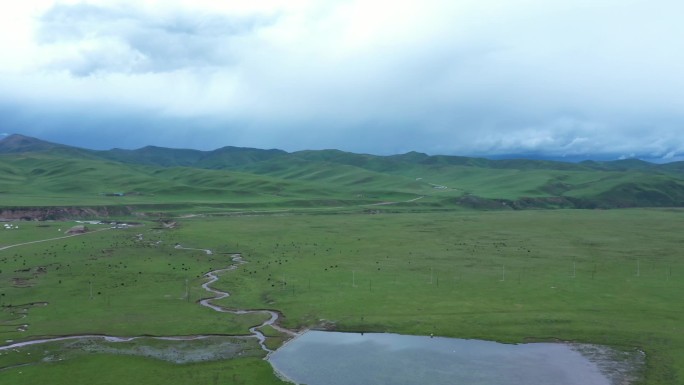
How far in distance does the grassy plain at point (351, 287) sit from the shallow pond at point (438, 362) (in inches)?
93.8

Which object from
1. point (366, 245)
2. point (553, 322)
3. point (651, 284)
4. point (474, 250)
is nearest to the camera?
point (553, 322)

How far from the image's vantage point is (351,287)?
247ft

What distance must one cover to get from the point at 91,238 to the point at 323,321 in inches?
3110

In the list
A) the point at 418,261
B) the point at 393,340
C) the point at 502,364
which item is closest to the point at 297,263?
the point at 418,261

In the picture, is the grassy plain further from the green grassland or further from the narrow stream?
the narrow stream

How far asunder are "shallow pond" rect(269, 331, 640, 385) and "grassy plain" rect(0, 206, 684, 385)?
93.8 inches

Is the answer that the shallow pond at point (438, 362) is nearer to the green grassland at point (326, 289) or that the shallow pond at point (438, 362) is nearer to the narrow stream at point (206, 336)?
the green grassland at point (326, 289)

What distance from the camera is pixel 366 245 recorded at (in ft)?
374

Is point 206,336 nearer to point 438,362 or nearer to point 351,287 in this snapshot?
point 438,362

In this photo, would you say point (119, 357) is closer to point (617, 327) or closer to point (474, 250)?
point (617, 327)

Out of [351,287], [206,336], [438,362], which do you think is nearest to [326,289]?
[351,287]

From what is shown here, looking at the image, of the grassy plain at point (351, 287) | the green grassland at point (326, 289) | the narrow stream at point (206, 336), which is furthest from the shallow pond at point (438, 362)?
the narrow stream at point (206, 336)

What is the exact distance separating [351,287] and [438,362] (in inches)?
1068

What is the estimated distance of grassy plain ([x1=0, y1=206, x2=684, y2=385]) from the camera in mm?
54969
